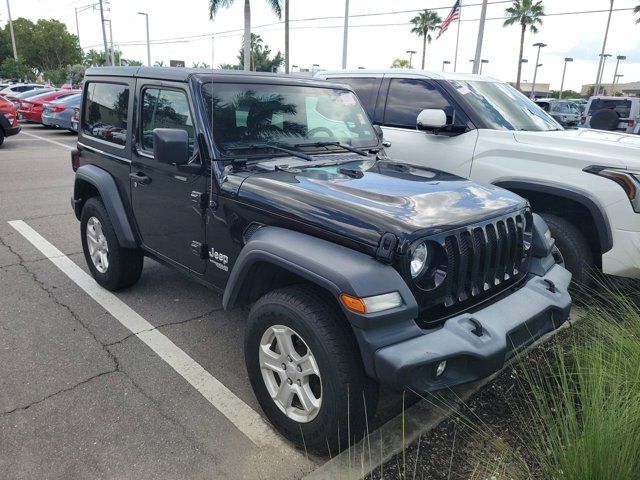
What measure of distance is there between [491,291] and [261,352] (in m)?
1.35

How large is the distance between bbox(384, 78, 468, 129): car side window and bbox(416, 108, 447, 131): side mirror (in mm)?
285

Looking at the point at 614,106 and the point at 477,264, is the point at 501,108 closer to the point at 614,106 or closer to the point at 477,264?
the point at 477,264

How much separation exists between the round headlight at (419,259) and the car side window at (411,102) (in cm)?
294

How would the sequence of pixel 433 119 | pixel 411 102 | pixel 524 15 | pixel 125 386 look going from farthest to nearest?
1. pixel 524 15
2. pixel 411 102
3. pixel 433 119
4. pixel 125 386

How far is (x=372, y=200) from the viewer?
2.62 metres

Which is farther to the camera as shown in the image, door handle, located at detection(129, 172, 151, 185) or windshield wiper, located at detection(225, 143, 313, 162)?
door handle, located at detection(129, 172, 151, 185)

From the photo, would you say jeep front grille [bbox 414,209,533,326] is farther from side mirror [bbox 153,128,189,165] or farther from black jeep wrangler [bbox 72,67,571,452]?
side mirror [bbox 153,128,189,165]

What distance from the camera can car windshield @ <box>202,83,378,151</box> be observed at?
10.7 ft

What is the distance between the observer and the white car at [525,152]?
390 centimetres

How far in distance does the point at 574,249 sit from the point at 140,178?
11.8 feet

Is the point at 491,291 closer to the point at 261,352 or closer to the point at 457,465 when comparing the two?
the point at 457,465

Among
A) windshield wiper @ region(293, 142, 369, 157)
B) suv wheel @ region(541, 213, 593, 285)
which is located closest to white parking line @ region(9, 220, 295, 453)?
windshield wiper @ region(293, 142, 369, 157)

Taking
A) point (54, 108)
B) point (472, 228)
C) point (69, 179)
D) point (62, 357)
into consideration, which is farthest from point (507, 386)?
point (54, 108)

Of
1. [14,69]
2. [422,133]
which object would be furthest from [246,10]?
[14,69]
